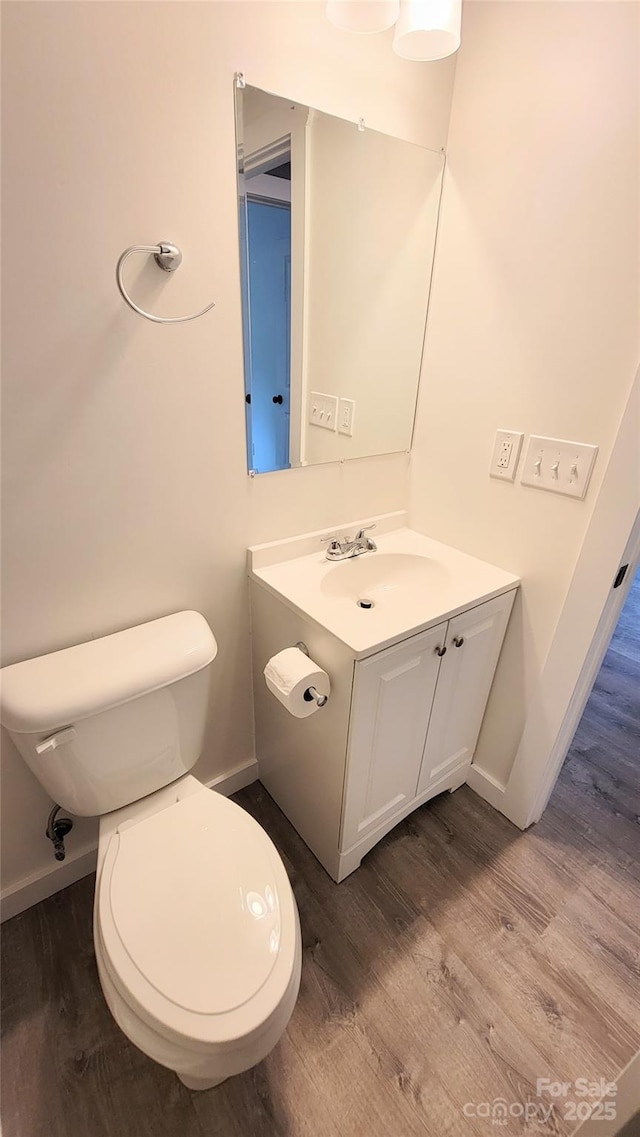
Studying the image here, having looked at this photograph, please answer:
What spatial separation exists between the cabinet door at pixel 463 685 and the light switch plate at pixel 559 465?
32cm

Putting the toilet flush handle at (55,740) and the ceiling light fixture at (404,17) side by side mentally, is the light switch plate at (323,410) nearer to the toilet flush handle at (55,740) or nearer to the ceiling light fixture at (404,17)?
the ceiling light fixture at (404,17)

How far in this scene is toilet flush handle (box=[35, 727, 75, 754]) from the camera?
93cm

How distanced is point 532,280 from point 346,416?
22.2 inches

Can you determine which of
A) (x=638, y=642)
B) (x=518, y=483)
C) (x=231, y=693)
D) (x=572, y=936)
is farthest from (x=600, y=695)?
(x=231, y=693)

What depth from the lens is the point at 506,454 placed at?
4.25 ft

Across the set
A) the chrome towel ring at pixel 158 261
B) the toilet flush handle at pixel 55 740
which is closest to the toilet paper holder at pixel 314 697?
the toilet flush handle at pixel 55 740

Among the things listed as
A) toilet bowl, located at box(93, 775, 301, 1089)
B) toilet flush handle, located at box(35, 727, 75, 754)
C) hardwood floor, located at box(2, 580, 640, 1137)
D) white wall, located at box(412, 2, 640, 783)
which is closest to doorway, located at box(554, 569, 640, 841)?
hardwood floor, located at box(2, 580, 640, 1137)

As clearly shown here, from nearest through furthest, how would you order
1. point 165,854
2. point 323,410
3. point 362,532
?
1. point 165,854
2. point 323,410
3. point 362,532

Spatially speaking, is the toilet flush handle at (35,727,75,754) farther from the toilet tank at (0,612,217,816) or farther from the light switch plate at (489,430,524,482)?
the light switch plate at (489,430,524,482)

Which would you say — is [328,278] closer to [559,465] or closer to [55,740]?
[559,465]

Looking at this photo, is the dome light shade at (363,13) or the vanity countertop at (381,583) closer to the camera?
the dome light shade at (363,13)

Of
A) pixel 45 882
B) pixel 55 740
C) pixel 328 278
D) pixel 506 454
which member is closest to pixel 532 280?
pixel 506 454

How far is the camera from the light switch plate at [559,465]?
1144mm

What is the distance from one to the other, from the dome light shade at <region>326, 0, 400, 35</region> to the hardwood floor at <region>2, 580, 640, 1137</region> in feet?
6.47
